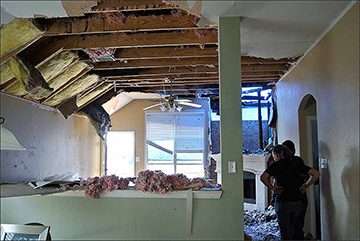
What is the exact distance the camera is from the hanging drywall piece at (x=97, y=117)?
6.72 metres

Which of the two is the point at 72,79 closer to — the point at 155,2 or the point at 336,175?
the point at 155,2

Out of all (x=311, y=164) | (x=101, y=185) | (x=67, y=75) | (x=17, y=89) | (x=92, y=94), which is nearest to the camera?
(x=101, y=185)

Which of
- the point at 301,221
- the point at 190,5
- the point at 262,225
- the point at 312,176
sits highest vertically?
the point at 190,5

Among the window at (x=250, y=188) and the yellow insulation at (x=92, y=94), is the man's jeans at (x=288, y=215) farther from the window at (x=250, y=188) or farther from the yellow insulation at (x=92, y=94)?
the yellow insulation at (x=92, y=94)

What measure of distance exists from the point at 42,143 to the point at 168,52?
2.64m

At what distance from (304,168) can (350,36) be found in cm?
143

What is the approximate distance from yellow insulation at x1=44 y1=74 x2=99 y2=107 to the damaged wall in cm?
23

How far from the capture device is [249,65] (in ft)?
17.7

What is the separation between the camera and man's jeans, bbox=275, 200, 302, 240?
11.5ft

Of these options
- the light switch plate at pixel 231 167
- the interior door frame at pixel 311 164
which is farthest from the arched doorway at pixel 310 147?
the light switch plate at pixel 231 167

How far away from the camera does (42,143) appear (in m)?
5.32

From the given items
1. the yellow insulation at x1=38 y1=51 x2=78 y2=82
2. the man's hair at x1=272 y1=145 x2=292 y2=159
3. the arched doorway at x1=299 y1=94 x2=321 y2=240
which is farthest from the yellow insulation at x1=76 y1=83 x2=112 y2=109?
the man's hair at x1=272 y1=145 x2=292 y2=159

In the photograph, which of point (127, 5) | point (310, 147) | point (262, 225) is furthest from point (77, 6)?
point (262, 225)

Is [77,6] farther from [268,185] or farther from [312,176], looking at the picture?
[312,176]
